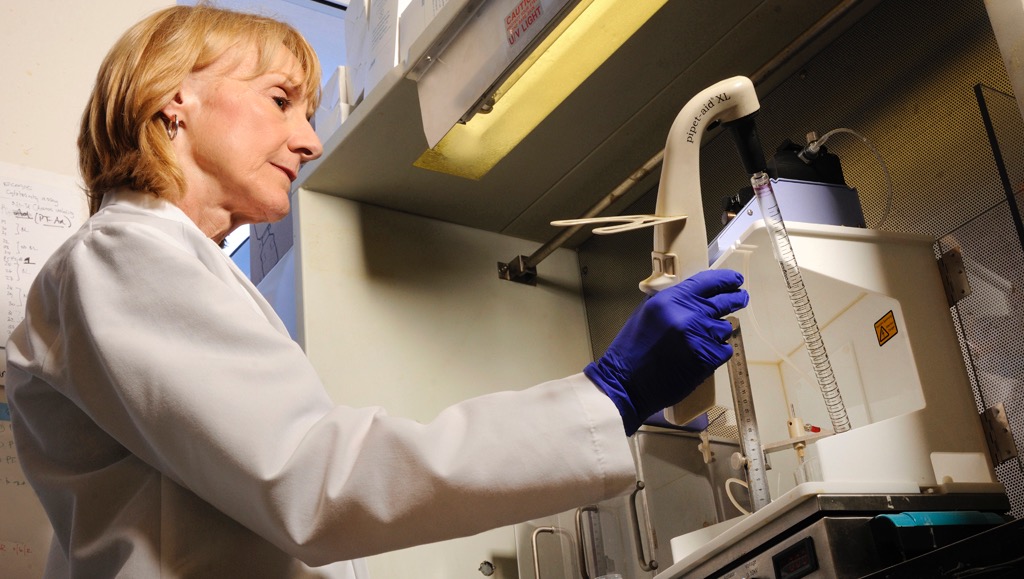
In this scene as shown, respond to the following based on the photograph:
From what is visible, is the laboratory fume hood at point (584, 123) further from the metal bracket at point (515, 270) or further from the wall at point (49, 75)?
the wall at point (49, 75)

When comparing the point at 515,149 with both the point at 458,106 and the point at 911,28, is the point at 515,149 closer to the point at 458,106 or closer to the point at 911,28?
the point at 458,106

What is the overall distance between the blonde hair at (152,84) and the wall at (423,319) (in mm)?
910

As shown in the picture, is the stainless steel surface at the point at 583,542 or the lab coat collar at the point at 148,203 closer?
the lab coat collar at the point at 148,203

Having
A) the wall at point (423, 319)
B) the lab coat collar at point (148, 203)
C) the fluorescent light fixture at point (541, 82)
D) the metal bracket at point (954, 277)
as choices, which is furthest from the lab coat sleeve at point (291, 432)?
the wall at point (423, 319)

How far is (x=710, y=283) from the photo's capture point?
1.02 meters

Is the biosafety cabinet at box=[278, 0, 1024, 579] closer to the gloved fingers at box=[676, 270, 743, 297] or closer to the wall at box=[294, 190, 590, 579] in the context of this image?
the wall at box=[294, 190, 590, 579]

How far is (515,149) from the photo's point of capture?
224 centimetres

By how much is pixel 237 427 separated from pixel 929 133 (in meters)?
1.45

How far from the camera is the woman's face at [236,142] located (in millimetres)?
1240

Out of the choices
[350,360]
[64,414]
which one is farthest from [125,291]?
[350,360]

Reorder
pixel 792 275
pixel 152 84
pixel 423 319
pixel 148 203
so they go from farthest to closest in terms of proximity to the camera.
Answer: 1. pixel 423 319
2. pixel 792 275
3. pixel 152 84
4. pixel 148 203

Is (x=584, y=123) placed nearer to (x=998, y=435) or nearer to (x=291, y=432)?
(x=998, y=435)

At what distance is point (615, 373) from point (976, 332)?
Result: 38.8 inches

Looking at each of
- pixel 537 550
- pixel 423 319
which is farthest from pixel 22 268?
pixel 537 550
